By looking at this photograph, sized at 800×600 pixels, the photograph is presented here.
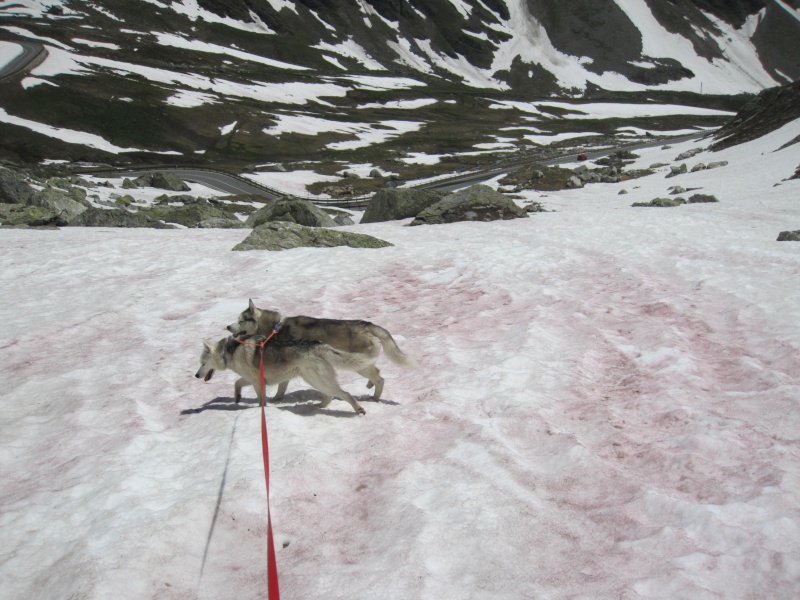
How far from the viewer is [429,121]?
152250 millimetres

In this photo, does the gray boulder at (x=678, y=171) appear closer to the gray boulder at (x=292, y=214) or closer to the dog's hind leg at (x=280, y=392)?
the gray boulder at (x=292, y=214)

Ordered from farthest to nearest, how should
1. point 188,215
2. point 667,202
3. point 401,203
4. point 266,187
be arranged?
1. point 266,187
2. point 188,215
3. point 401,203
4. point 667,202

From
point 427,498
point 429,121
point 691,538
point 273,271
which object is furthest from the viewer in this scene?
point 429,121

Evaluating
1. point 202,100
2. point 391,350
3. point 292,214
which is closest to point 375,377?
point 391,350

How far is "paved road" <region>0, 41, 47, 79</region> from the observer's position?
4476 inches

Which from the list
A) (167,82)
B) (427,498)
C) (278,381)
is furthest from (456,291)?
(167,82)

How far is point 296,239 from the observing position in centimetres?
1978

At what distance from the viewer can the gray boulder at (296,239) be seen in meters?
19.1

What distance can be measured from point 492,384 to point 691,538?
12.7 ft

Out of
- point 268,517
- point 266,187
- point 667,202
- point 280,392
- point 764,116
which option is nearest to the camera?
point 268,517

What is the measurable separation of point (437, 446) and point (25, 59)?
509 feet

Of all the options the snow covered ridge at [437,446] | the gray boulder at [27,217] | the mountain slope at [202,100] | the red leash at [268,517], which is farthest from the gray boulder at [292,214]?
the mountain slope at [202,100]

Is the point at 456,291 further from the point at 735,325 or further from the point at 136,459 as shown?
the point at 136,459

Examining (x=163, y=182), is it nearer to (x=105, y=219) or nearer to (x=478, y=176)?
(x=105, y=219)
